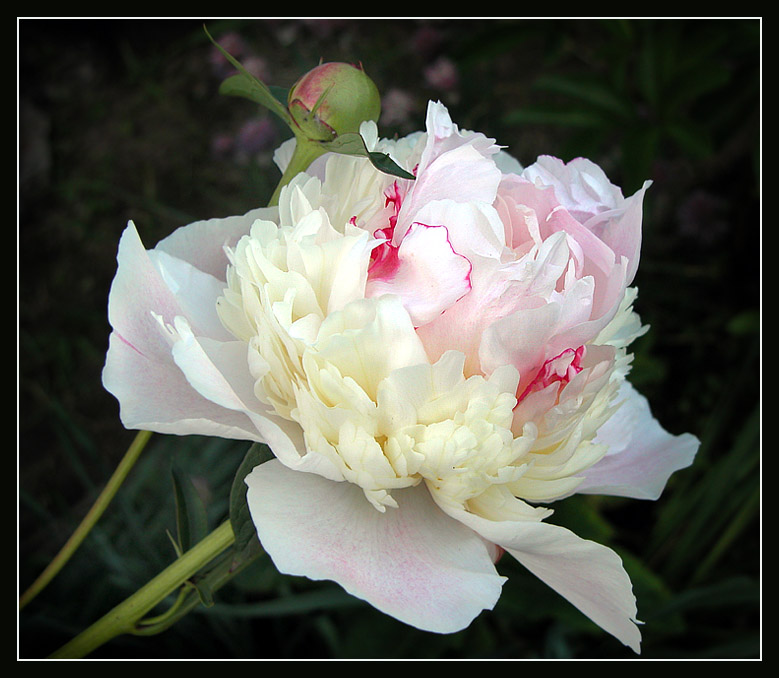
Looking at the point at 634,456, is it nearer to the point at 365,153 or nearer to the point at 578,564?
the point at 578,564

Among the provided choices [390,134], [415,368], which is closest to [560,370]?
[415,368]

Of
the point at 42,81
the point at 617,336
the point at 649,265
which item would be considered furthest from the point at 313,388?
the point at 42,81

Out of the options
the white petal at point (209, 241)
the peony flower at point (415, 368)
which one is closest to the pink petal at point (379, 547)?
the peony flower at point (415, 368)

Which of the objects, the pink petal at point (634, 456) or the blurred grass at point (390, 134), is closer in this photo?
the pink petal at point (634, 456)

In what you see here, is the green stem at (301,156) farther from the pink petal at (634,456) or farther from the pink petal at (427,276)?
the pink petal at (634,456)

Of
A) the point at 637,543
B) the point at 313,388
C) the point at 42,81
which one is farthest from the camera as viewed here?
the point at 42,81

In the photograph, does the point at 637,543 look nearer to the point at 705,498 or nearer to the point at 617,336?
the point at 705,498

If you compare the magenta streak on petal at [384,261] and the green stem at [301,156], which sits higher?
the green stem at [301,156]

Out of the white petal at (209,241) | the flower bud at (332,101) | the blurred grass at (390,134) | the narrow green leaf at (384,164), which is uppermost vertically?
the flower bud at (332,101)
